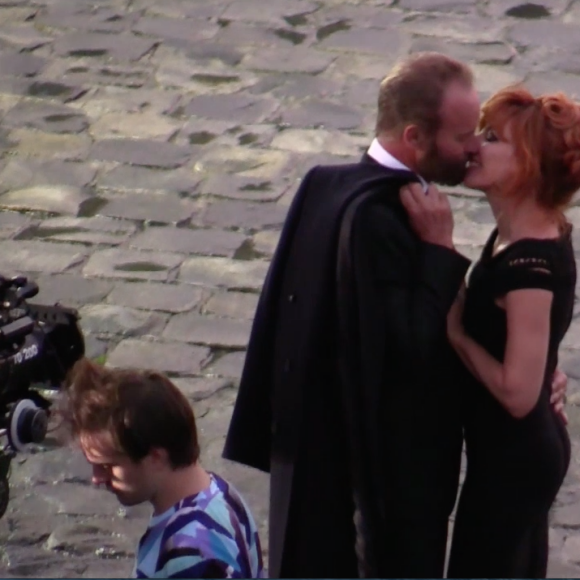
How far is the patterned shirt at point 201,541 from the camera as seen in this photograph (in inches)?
103

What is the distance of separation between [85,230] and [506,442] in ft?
11.3

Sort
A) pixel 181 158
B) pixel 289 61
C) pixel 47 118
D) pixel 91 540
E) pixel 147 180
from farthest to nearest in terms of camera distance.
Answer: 1. pixel 289 61
2. pixel 47 118
3. pixel 181 158
4. pixel 147 180
5. pixel 91 540

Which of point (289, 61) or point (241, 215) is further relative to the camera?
point (289, 61)

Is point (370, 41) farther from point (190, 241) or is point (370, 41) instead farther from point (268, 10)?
point (190, 241)

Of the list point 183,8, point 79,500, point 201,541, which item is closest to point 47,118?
point 183,8

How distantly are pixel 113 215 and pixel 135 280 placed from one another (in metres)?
0.62

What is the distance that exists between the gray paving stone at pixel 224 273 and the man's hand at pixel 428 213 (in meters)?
2.80

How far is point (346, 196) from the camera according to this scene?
115 inches

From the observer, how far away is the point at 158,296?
5613mm

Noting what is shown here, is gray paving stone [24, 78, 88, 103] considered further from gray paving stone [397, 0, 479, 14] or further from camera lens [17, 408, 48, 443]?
camera lens [17, 408, 48, 443]

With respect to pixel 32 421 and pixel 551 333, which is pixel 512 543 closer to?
pixel 551 333

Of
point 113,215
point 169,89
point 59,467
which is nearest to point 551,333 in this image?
point 59,467

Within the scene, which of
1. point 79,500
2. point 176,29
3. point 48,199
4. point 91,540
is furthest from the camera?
point 176,29

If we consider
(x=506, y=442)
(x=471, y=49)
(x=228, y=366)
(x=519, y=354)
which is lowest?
(x=228, y=366)
